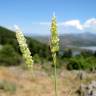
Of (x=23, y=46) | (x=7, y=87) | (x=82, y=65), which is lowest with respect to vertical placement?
(x=7, y=87)

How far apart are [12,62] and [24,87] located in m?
25.6

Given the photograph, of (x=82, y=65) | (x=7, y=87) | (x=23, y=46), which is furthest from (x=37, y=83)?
(x=23, y=46)

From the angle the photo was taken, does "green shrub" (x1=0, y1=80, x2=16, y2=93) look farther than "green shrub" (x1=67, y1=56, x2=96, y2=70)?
No

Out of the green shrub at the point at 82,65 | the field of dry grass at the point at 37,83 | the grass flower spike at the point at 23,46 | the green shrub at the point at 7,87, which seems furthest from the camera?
the green shrub at the point at 82,65

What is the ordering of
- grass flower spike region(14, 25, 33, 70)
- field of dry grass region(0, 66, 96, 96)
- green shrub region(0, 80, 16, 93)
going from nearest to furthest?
grass flower spike region(14, 25, 33, 70), field of dry grass region(0, 66, 96, 96), green shrub region(0, 80, 16, 93)

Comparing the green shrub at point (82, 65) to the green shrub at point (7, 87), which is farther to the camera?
the green shrub at point (82, 65)

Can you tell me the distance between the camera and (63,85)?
98.5ft

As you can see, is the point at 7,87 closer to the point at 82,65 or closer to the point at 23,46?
the point at 82,65

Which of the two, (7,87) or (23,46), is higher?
(23,46)

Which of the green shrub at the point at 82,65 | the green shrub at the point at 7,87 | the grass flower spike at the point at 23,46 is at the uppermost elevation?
the grass flower spike at the point at 23,46

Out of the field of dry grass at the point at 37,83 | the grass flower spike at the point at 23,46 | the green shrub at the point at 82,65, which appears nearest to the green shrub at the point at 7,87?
the field of dry grass at the point at 37,83

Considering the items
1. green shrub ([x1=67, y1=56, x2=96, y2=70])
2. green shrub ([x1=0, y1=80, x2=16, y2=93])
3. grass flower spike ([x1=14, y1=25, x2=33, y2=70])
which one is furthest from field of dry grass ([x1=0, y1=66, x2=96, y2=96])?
grass flower spike ([x1=14, y1=25, x2=33, y2=70])

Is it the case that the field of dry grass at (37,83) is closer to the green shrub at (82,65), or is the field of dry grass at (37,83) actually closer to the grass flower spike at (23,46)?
the green shrub at (82,65)

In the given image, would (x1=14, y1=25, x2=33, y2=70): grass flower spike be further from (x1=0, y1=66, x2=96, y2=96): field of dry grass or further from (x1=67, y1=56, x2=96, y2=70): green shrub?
(x1=67, y1=56, x2=96, y2=70): green shrub
